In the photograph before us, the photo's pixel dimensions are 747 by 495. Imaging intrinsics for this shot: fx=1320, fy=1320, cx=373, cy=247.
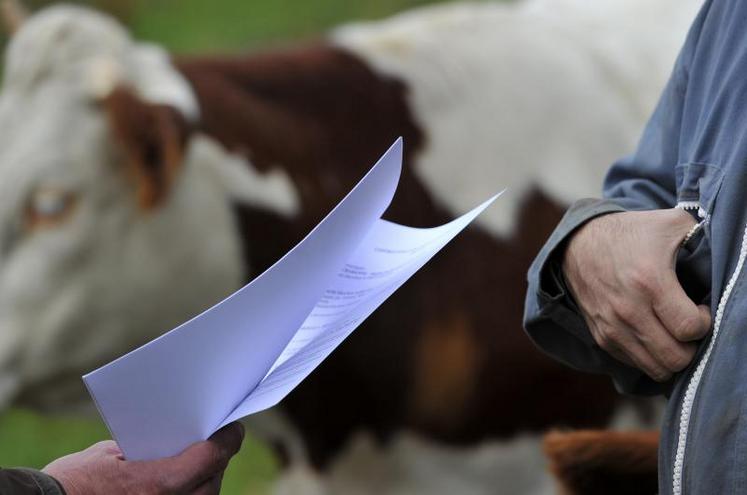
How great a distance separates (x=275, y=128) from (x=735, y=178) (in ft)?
4.43

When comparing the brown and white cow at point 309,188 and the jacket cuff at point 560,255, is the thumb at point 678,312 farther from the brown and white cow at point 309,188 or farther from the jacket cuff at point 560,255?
the brown and white cow at point 309,188

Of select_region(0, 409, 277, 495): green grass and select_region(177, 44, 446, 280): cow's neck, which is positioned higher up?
select_region(177, 44, 446, 280): cow's neck

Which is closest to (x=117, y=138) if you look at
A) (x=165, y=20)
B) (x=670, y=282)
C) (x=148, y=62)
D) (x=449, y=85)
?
(x=148, y=62)

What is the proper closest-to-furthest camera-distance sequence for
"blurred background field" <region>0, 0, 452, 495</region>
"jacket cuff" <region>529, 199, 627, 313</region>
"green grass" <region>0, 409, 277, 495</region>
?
"jacket cuff" <region>529, 199, 627, 313</region> < "green grass" <region>0, 409, 277, 495</region> < "blurred background field" <region>0, 0, 452, 495</region>

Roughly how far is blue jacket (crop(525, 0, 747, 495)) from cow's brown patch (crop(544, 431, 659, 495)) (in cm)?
15

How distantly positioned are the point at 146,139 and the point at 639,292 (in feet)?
4.18

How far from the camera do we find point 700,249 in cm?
100

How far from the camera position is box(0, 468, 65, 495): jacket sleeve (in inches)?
37.2

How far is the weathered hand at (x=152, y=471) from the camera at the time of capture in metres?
0.97

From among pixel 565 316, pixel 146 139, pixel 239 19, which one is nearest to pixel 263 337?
pixel 565 316

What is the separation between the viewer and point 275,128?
2.22m

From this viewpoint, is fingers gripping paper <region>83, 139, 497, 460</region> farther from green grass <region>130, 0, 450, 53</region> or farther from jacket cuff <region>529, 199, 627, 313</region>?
green grass <region>130, 0, 450, 53</region>

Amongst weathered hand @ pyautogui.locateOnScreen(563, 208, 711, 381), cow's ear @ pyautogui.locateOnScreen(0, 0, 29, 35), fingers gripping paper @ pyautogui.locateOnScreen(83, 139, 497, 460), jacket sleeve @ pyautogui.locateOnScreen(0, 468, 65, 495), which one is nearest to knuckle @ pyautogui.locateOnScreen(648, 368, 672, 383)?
weathered hand @ pyautogui.locateOnScreen(563, 208, 711, 381)

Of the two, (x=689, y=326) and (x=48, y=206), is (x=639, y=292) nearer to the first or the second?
(x=689, y=326)
